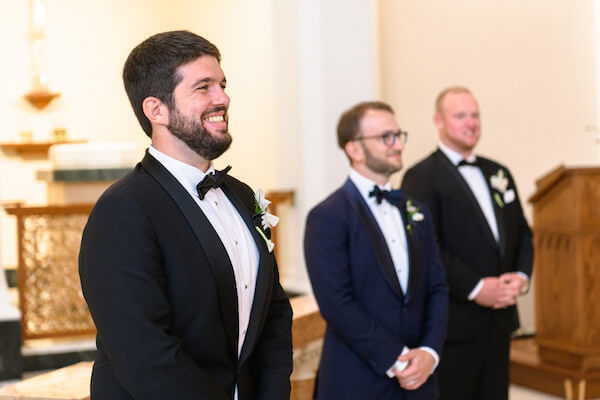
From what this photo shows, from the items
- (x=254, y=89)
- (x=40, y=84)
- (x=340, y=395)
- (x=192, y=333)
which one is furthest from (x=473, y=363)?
(x=40, y=84)

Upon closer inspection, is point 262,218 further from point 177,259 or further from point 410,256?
point 410,256

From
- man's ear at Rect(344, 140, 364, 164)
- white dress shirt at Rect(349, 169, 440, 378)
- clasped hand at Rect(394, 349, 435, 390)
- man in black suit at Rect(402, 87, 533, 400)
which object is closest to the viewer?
clasped hand at Rect(394, 349, 435, 390)

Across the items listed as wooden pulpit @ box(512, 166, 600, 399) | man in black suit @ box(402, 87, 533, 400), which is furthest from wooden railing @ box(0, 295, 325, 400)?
wooden pulpit @ box(512, 166, 600, 399)

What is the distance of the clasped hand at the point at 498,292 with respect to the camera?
3900 millimetres

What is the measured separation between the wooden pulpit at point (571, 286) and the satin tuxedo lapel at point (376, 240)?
2766 mm

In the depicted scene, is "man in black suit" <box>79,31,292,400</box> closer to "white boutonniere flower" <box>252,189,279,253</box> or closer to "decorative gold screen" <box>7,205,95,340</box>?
"white boutonniere flower" <box>252,189,279,253</box>

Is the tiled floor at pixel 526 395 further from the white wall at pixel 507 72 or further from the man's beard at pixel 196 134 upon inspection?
the man's beard at pixel 196 134

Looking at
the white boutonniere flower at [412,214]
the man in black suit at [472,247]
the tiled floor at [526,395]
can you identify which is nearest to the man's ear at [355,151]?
the white boutonniere flower at [412,214]

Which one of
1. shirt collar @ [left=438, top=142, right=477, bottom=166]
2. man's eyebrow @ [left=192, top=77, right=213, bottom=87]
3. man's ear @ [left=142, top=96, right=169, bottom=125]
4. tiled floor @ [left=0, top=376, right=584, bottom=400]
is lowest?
tiled floor @ [left=0, top=376, right=584, bottom=400]

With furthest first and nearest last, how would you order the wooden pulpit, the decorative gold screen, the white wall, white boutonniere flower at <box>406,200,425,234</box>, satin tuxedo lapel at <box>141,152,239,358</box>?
the white wall → the decorative gold screen → the wooden pulpit → white boutonniere flower at <box>406,200,425,234</box> → satin tuxedo lapel at <box>141,152,239,358</box>

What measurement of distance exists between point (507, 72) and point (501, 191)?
11.9ft

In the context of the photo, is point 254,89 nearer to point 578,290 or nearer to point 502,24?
point 502,24

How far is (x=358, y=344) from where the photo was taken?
306 cm

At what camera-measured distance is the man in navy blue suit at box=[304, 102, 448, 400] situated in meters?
3.06
